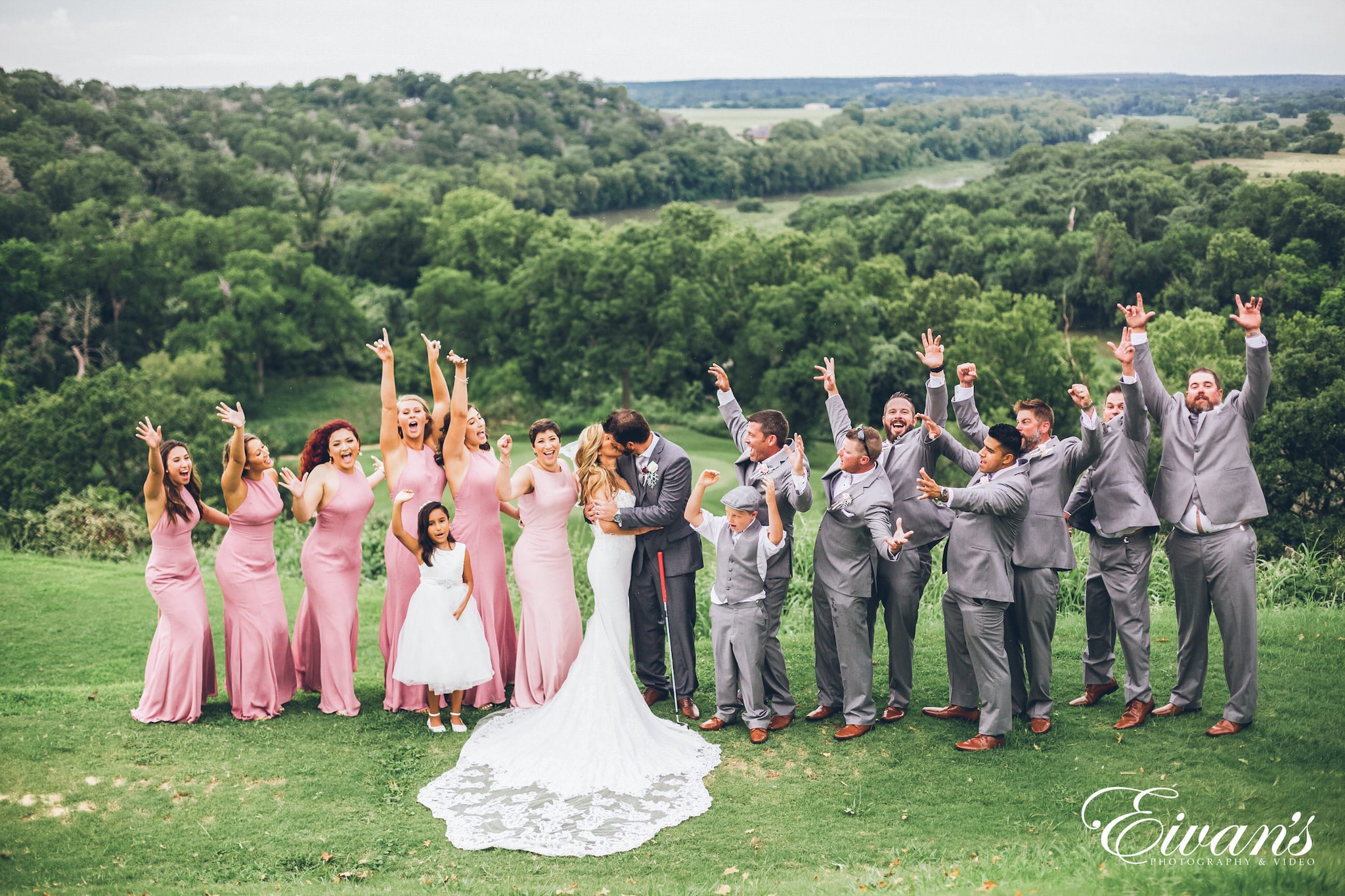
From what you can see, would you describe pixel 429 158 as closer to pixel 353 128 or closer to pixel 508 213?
pixel 353 128

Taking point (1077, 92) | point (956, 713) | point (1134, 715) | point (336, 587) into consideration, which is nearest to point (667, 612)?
point (956, 713)

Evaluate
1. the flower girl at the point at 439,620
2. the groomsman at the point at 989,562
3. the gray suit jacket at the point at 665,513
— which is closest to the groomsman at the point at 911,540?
the groomsman at the point at 989,562

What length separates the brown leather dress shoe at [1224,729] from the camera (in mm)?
7449

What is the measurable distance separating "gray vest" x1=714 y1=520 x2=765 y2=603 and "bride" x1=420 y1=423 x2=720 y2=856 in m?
0.70

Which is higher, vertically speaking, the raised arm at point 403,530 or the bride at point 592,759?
the raised arm at point 403,530

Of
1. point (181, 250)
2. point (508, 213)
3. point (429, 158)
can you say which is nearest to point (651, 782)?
point (508, 213)

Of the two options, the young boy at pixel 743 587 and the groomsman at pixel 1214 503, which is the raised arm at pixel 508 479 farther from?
the groomsman at pixel 1214 503

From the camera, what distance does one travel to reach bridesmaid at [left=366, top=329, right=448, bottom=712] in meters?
8.30

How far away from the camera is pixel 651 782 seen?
7.17 m

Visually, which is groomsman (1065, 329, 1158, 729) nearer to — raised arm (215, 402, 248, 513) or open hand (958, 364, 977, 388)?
open hand (958, 364, 977, 388)

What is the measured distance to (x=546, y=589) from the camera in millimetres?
8195

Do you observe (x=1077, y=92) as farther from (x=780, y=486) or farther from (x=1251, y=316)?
(x=780, y=486)

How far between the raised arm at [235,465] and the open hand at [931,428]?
501 cm

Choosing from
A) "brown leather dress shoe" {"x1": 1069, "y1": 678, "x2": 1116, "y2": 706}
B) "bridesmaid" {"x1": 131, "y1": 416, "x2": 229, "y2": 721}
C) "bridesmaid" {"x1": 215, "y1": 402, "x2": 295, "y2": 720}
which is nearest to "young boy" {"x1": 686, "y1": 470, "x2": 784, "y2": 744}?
"brown leather dress shoe" {"x1": 1069, "y1": 678, "x2": 1116, "y2": 706}
